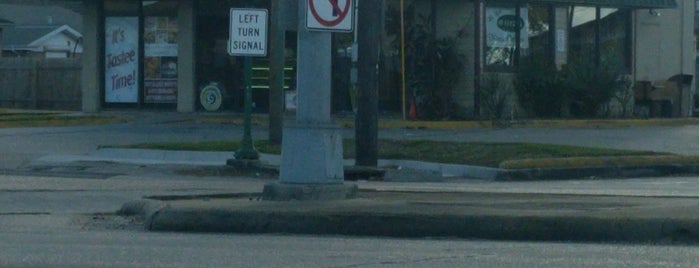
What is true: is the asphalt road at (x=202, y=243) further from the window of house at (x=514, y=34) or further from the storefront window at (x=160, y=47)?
the window of house at (x=514, y=34)

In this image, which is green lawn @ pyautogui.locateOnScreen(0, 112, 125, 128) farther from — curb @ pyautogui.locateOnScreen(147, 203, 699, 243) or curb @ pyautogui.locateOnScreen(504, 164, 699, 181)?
curb @ pyautogui.locateOnScreen(147, 203, 699, 243)

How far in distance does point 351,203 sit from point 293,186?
2.27ft

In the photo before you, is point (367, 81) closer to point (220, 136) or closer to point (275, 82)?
point (275, 82)

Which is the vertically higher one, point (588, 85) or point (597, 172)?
point (588, 85)

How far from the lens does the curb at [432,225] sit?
38.5 feet

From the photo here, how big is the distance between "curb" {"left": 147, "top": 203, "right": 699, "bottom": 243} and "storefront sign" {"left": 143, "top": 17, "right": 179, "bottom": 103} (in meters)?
21.4

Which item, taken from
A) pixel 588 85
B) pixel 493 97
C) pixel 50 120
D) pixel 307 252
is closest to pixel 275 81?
pixel 50 120

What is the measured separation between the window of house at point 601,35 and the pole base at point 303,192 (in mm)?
22406

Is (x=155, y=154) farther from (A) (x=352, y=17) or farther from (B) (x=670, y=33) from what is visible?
(B) (x=670, y=33)

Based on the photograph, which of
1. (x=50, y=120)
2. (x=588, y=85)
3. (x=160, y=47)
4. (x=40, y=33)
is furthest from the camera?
(x=40, y=33)

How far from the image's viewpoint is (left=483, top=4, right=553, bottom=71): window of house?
34312 millimetres

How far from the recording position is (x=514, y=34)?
114 feet

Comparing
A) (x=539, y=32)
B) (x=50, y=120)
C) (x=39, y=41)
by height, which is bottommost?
(x=50, y=120)

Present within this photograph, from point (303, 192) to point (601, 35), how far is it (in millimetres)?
24365
